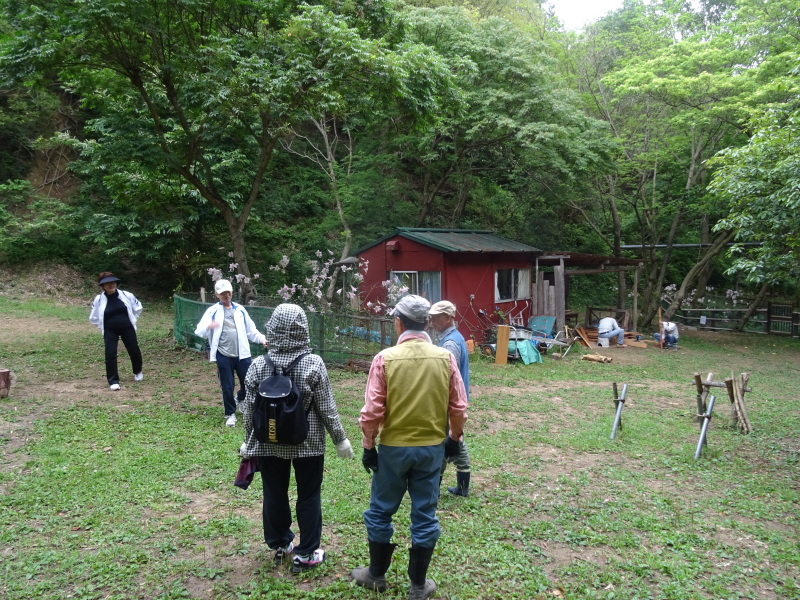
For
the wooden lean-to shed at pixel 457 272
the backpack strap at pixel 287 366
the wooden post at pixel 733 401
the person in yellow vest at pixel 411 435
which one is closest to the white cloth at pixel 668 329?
the wooden lean-to shed at pixel 457 272

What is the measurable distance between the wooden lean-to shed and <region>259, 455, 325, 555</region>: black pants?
11314 mm

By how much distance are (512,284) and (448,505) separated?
13046 millimetres

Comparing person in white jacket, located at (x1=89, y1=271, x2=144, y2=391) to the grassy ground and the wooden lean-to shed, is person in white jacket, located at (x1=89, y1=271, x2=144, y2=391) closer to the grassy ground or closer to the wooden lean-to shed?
the grassy ground

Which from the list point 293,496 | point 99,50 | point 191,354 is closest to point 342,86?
point 99,50

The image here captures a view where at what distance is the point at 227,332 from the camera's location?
6.71m

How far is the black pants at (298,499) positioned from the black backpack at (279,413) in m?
0.22

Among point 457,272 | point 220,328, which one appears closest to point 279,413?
point 220,328

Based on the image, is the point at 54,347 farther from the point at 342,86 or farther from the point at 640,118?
the point at 640,118

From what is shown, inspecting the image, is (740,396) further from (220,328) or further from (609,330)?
(609,330)

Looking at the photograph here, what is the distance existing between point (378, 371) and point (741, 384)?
22.9ft

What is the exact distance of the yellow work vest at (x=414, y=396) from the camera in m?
3.31

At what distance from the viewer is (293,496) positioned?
4.91 m

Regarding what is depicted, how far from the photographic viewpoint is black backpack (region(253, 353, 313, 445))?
3.33 metres

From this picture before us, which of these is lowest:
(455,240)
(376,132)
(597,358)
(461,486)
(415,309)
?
(461,486)
